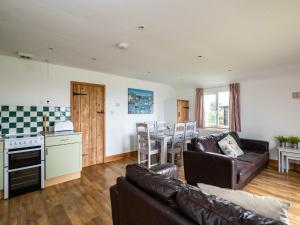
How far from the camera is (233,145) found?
3.42 meters

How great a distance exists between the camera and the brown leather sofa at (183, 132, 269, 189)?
2439 mm

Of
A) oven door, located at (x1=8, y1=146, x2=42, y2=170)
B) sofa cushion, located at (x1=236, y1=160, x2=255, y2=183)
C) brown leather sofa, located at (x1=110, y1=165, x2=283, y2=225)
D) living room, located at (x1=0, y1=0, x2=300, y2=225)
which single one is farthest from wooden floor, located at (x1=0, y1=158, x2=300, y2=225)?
brown leather sofa, located at (x1=110, y1=165, x2=283, y2=225)

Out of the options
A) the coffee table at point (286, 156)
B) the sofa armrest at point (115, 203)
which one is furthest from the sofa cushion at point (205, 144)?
the sofa armrest at point (115, 203)

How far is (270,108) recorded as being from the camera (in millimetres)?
4129

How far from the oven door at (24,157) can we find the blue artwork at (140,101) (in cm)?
253

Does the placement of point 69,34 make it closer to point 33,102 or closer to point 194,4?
point 194,4

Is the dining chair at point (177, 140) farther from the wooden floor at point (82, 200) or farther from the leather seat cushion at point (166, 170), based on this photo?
the leather seat cushion at point (166, 170)

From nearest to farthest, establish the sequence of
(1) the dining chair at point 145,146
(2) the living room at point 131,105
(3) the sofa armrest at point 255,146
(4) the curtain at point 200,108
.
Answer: (2) the living room at point 131,105, (1) the dining chair at point 145,146, (3) the sofa armrest at point 255,146, (4) the curtain at point 200,108

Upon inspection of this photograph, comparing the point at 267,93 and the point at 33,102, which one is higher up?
the point at 267,93

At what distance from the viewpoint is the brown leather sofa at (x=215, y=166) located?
244 cm

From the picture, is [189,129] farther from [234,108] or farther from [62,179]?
[62,179]

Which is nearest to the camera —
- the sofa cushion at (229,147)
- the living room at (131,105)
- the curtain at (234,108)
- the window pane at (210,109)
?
the living room at (131,105)

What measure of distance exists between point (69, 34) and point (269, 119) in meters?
4.71

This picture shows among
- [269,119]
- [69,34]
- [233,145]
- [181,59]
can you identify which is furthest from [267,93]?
[69,34]
